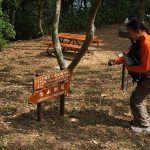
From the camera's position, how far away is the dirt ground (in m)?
3.46

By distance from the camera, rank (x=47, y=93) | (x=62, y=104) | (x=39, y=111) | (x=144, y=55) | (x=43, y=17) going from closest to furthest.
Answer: (x=144, y=55), (x=47, y=93), (x=39, y=111), (x=62, y=104), (x=43, y=17)

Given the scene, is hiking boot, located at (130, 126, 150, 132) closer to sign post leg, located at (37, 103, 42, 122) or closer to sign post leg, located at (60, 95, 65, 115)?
sign post leg, located at (60, 95, 65, 115)

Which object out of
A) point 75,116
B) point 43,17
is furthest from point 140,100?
point 43,17

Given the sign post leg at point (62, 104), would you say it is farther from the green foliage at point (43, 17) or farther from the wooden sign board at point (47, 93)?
the green foliage at point (43, 17)

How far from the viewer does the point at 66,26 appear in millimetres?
13656

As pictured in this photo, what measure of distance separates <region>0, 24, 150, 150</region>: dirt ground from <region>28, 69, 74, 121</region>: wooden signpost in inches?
12.6

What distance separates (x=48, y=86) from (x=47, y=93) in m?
0.10

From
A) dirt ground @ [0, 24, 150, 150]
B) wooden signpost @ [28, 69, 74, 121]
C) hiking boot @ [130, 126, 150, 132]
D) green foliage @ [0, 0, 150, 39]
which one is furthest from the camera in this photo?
green foliage @ [0, 0, 150, 39]

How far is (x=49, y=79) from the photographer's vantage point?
3715mm

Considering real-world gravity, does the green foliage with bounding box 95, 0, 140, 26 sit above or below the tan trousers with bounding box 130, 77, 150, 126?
above

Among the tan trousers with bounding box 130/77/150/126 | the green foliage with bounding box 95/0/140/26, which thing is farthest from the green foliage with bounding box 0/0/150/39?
the tan trousers with bounding box 130/77/150/126

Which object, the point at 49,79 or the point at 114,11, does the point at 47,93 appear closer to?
the point at 49,79

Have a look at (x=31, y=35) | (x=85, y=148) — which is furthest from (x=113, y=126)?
(x=31, y=35)

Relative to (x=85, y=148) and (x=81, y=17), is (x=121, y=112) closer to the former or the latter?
(x=85, y=148)
